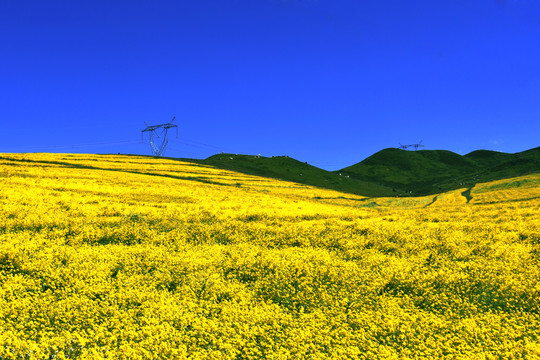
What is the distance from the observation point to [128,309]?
340 inches

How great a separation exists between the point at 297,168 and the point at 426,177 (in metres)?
76.7

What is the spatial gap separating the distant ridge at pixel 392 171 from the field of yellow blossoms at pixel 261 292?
68403 millimetres

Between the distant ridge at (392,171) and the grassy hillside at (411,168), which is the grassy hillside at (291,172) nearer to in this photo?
the distant ridge at (392,171)

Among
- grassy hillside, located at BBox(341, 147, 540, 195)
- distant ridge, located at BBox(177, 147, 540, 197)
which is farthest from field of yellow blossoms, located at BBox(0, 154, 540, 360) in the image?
grassy hillside, located at BBox(341, 147, 540, 195)

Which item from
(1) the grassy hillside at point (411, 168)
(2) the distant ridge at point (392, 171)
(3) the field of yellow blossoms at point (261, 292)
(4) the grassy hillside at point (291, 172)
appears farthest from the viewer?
(1) the grassy hillside at point (411, 168)

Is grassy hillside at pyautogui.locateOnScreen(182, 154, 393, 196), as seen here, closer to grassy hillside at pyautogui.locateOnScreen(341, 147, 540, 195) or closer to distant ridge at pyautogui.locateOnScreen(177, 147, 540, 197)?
distant ridge at pyautogui.locateOnScreen(177, 147, 540, 197)

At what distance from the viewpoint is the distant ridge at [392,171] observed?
90.2 m

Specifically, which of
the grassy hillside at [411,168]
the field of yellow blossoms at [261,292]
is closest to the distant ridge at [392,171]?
the grassy hillside at [411,168]

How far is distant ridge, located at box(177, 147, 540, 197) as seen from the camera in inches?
3553

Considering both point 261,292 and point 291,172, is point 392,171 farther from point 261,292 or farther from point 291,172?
point 261,292

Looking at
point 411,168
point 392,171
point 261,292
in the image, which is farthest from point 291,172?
point 261,292

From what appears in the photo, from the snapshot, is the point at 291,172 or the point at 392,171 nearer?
the point at 291,172

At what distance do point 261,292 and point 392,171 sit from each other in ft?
537

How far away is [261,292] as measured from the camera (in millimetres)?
10305
